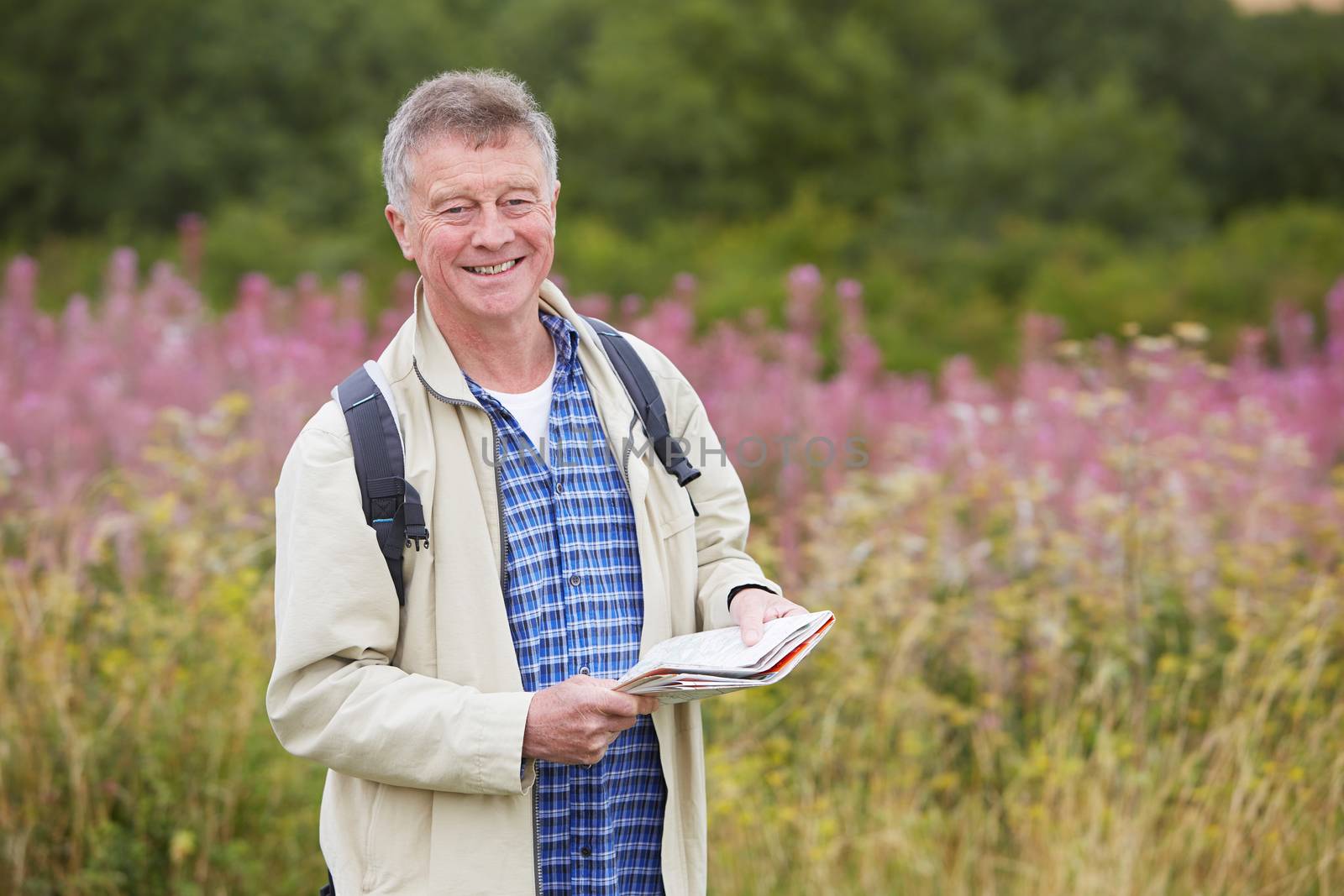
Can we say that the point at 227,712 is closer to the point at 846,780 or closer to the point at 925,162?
the point at 846,780

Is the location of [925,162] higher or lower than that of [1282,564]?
higher

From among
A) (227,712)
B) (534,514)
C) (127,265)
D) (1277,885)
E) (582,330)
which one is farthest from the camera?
(127,265)

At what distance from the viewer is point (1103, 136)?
2527 cm

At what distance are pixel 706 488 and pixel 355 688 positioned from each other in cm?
74

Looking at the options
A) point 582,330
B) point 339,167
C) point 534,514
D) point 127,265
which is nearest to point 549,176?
point 582,330

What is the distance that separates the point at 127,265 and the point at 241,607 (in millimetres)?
3329

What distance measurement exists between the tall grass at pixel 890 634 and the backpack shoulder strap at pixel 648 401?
179 cm

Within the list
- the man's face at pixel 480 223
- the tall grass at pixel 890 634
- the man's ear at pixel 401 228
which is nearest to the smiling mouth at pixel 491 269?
the man's face at pixel 480 223

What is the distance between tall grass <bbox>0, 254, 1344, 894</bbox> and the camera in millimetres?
3516

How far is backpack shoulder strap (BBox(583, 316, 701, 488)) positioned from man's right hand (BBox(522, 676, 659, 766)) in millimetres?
453

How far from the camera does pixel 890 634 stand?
4.41 metres

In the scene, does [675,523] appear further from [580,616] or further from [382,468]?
[382,468]

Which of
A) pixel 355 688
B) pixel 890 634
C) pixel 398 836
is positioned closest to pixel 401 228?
pixel 355 688

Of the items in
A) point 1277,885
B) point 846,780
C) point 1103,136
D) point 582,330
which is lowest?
point 1277,885
